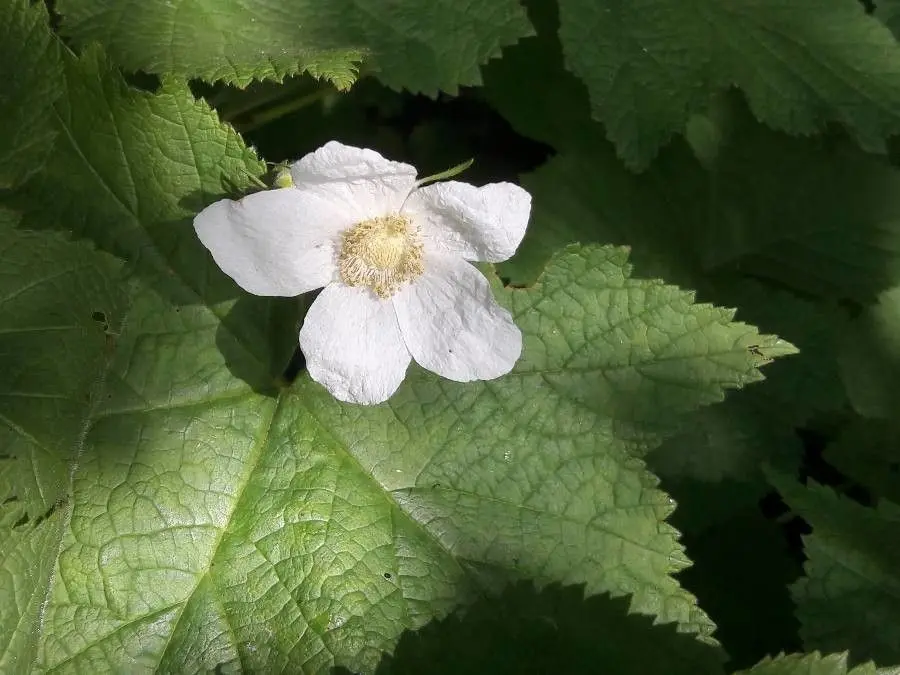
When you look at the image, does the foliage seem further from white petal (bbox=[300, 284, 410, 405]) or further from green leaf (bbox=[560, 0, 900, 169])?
white petal (bbox=[300, 284, 410, 405])

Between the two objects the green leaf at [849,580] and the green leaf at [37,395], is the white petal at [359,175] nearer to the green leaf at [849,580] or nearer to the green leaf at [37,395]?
the green leaf at [37,395]

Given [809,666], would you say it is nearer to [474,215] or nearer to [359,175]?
[474,215]

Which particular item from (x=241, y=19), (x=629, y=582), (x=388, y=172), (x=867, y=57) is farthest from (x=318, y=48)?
(x=867, y=57)

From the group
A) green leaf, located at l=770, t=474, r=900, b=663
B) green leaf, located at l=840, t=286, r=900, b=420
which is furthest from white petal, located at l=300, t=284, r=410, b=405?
green leaf, located at l=840, t=286, r=900, b=420

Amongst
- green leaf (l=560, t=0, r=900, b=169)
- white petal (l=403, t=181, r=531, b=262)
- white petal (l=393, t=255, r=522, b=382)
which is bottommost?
white petal (l=393, t=255, r=522, b=382)

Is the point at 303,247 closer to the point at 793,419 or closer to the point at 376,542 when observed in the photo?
→ the point at 376,542
